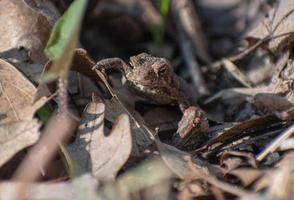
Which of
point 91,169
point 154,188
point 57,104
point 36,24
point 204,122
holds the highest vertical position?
point 36,24

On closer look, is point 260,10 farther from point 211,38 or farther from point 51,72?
point 51,72

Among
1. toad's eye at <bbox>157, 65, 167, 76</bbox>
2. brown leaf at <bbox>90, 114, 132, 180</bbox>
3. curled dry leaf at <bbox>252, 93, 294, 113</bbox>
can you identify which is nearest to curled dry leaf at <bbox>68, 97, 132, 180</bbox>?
brown leaf at <bbox>90, 114, 132, 180</bbox>

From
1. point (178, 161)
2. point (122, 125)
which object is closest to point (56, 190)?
point (122, 125)

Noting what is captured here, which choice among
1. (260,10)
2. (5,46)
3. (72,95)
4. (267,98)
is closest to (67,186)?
(72,95)

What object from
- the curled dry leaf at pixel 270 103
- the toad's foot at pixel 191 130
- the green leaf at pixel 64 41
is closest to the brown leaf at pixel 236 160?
the toad's foot at pixel 191 130

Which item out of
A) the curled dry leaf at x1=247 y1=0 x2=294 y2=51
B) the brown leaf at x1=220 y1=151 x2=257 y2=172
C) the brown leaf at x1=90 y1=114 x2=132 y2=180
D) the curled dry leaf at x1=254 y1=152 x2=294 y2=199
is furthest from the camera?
the curled dry leaf at x1=247 y1=0 x2=294 y2=51

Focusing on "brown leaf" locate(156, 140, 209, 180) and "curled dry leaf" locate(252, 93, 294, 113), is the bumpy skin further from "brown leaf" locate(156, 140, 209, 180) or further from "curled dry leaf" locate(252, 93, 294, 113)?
"curled dry leaf" locate(252, 93, 294, 113)
